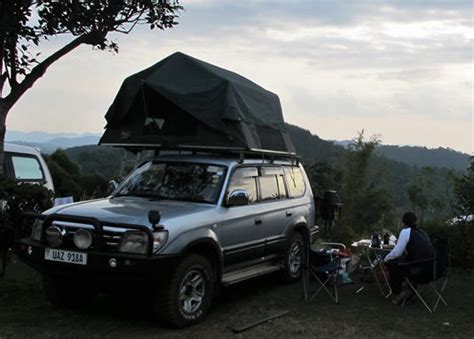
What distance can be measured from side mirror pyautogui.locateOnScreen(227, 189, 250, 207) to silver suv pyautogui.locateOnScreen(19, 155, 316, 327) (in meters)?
0.01

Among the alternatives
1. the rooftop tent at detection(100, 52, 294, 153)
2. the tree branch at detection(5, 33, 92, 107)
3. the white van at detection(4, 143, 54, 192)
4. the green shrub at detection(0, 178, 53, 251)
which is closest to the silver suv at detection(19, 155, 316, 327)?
the rooftop tent at detection(100, 52, 294, 153)

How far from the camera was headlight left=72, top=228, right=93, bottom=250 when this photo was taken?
5352 mm

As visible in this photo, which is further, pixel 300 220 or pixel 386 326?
pixel 300 220

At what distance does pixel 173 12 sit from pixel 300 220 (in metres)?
3.22

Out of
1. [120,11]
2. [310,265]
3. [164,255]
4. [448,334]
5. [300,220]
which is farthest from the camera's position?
[300,220]

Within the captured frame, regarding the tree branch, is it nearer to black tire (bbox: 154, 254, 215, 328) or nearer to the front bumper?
the front bumper

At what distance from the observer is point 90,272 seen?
528cm

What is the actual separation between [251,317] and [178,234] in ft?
4.44

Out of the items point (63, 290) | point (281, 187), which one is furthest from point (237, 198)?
point (63, 290)

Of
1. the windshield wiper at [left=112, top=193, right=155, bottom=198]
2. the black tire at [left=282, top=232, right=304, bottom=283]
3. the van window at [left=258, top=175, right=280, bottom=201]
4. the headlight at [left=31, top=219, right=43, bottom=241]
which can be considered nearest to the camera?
the headlight at [left=31, top=219, right=43, bottom=241]

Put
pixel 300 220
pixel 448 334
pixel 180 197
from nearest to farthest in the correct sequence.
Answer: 1. pixel 448 334
2. pixel 180 197
3. pixel 300 220

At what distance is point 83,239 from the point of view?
538cm

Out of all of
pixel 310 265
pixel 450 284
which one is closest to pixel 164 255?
pixel 310 265

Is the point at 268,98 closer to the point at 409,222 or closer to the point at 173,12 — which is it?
the point at 173,12
